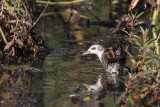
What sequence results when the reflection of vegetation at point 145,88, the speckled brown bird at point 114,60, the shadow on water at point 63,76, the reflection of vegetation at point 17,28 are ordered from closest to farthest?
the reflection of vegetation at point 145,88, the shadow on water at point 63,76, the speckled brown bird at point 114,60, the reflection of vegetation at point 17,28

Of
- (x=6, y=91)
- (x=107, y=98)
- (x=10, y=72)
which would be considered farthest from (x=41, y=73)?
(x=107, y=98)

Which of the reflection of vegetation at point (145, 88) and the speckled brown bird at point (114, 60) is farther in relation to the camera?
the speckled brown bird at point (114, 60)

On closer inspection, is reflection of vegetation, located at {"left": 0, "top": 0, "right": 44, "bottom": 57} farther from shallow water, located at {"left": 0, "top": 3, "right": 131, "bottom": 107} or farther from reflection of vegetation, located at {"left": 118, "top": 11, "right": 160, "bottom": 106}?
reflection of vegetation, located at {"left": 118, "top": 11, "right": 160, "bottom": 106}

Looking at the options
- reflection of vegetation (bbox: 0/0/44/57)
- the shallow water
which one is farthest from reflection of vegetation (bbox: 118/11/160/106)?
reflection of vegetation (bbox: 0/0/44/57)

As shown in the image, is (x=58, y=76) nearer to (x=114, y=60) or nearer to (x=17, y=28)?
(x=114, y=60)

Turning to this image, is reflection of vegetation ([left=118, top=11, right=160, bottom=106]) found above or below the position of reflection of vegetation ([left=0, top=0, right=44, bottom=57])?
below

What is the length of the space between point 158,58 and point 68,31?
6080mm

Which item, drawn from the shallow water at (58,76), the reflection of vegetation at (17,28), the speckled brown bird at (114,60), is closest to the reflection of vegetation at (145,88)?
the shallow water at (58,76)

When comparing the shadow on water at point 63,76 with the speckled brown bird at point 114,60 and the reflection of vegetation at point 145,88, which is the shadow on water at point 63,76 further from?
the reflection of vegetation at point 145,88

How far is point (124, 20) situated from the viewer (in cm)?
1131

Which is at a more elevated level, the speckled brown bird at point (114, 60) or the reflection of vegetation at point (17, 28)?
the reflection of vegetation at point (17, 28)

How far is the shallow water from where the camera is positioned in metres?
5.72

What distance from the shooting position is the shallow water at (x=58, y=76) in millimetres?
5723

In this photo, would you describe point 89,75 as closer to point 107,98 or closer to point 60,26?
point 107,98
